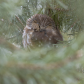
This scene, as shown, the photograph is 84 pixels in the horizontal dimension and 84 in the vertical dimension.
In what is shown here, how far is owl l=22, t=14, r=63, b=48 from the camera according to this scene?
1.27m

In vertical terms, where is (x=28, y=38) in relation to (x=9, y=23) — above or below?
below

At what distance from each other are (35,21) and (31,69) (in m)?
1.16

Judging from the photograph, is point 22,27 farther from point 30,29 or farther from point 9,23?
point 9,23

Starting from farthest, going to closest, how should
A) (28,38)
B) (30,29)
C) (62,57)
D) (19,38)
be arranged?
(19,38) → (30,29) → (28,38) → (62,57)

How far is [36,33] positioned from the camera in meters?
1.32

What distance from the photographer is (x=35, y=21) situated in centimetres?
139

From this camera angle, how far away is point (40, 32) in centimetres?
133

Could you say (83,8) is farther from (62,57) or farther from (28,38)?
(28,38)

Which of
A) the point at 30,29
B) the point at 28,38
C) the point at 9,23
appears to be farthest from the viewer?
the point at 30,29

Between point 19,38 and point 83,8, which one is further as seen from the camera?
point 19,38

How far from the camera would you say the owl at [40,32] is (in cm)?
127

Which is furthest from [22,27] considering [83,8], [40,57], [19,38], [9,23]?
[40,57]

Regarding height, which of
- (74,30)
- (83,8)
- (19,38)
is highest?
(83,8)

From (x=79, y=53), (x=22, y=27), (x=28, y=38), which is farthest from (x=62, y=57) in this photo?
(x=22, y=27)
